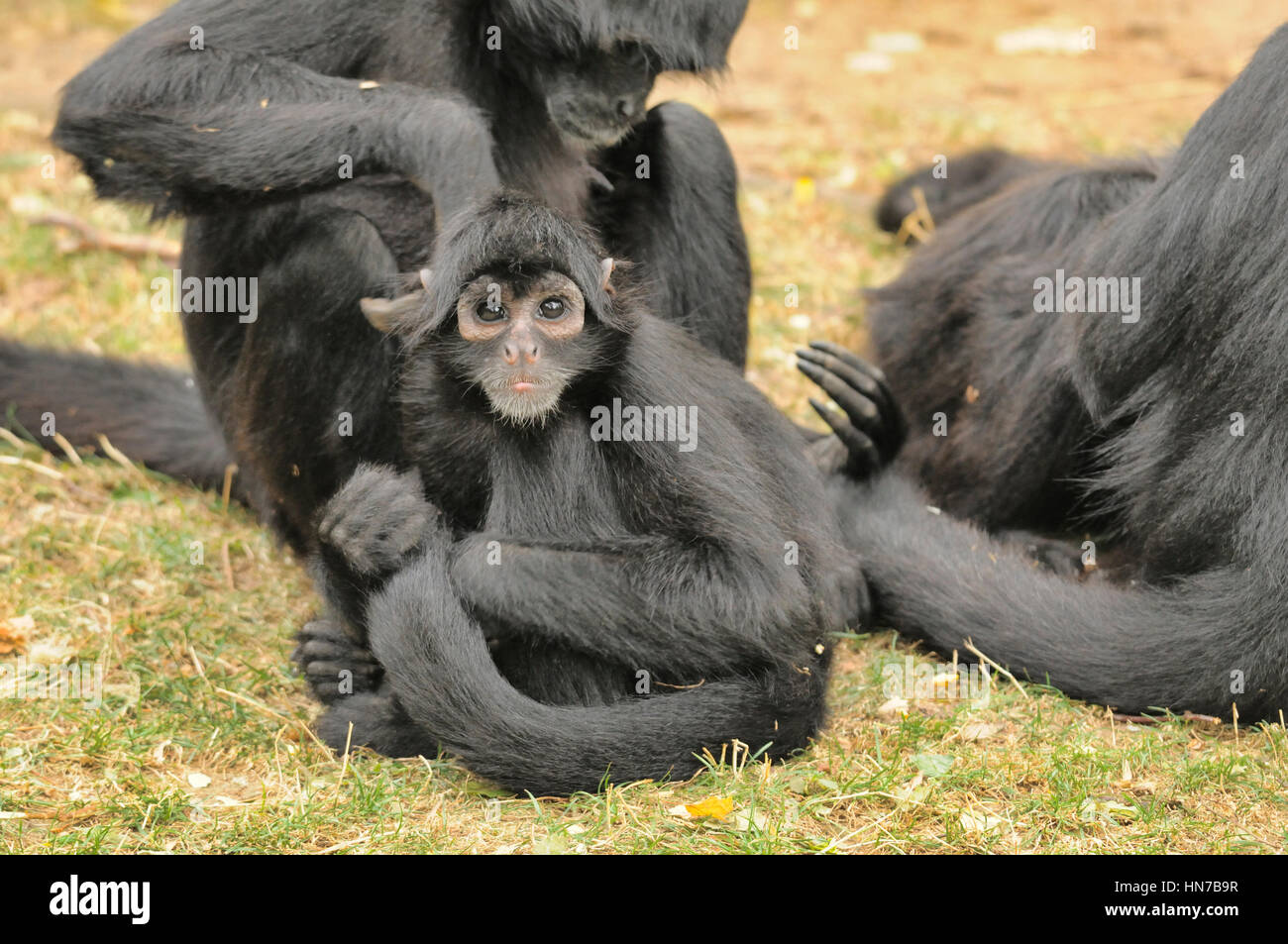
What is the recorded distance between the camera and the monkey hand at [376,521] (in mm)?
5582

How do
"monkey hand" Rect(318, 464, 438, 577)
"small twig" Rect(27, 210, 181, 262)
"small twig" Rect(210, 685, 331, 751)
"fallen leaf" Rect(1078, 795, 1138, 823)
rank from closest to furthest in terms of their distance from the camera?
"fallen leaf" Rect(1078, 795, 1138, 823), "monkey hand" Rect(318, 464, 438, 577), "small twig" Rect(210, 685, 331, 751), "small twig" Rect(27, 210, 181, 262)

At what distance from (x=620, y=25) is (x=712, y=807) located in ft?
10.5

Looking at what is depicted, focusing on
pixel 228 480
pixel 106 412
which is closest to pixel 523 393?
A: pixel 228 480

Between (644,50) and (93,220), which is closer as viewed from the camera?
(644,50)

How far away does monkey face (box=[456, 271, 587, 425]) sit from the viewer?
17.6 ft

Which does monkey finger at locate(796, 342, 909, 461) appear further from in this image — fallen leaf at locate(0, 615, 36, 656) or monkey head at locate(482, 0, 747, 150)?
fallen leaf at locate(0, 615, 36, 656)

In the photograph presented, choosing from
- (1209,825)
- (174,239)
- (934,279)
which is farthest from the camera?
(174,239)

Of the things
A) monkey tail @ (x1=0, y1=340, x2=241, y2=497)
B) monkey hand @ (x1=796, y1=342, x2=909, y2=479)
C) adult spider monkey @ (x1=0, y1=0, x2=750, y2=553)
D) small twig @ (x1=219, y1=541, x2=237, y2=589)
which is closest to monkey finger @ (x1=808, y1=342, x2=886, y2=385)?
monkey hand @ (x1=796, y1=342, x2=909, y2=479)

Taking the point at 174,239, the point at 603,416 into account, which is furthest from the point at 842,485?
the point at 174,239

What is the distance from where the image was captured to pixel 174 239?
399 inches

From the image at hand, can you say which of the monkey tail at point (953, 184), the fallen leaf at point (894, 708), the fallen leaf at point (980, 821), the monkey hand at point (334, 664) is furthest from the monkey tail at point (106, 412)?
the monkey tail at point (953, 184)

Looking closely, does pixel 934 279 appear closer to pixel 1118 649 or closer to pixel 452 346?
pixel 1118 649

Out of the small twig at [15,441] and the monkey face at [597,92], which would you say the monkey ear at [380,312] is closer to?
the monkey face at [597,92]

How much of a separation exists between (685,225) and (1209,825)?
11.4ft
